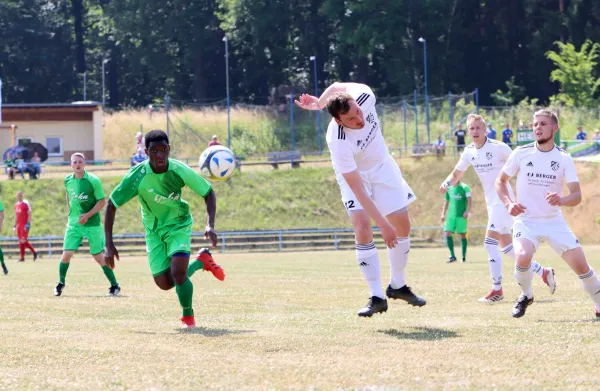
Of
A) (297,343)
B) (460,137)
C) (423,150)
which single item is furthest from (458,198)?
(423,150)

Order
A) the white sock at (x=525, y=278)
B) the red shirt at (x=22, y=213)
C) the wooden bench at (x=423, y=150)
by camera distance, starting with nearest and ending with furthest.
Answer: the white sock at (x=525, y=278)
the red shirt at (x=22, y=213)
the wooden bench at (x=423, y=150)

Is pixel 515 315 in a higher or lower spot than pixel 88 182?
lower

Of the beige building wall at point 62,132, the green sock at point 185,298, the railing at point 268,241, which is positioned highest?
the beige building wall at point 62,132

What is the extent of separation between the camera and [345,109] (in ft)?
29.7

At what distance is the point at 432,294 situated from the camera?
13.9 meters

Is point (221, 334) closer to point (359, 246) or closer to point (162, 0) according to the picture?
point (359, 246)

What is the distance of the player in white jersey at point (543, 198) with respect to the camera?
9.98m

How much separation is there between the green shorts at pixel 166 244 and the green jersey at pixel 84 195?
18.3ft

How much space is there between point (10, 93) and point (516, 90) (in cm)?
3852

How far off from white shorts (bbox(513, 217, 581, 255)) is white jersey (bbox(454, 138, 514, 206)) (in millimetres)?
3067

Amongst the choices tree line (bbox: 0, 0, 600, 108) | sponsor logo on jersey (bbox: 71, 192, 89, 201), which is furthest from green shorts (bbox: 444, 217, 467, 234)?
tree line (bbox: 0, 0, 600, 108)

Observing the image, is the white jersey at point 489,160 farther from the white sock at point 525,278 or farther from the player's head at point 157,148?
the player's head at point 157,148

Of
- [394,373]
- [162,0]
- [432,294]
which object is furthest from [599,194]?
[162,0]

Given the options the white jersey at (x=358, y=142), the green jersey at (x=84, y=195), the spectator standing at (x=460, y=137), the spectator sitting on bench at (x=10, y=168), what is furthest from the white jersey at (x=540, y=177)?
the spectator sitting on bench at (x=10, y=168)
